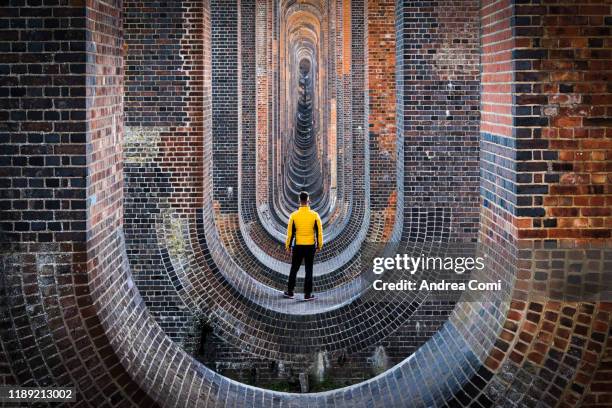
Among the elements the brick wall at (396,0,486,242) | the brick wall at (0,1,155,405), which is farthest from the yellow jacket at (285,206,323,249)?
the brick wall at (0,1,155,405)

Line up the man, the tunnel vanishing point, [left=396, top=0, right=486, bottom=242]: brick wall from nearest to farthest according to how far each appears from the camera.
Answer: the tunnel vanishing point
[left=396, top=0, right=486, bottom=242]: brick wall
the man

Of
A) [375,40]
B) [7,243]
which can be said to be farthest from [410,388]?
[375,40]

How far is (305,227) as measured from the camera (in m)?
10.2

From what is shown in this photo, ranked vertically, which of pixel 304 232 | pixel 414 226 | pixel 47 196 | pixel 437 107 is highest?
pixel 437 107

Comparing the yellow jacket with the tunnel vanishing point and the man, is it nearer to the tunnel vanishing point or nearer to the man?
the man

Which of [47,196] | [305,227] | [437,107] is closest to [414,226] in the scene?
[437,107]

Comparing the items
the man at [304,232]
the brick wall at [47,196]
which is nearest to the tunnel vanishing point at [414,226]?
the brick wall at [47,196]

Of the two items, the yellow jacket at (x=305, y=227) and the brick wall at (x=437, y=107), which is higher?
the brick wall at (x=437, y=107)

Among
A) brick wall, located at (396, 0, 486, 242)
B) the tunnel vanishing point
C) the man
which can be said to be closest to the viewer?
the tunnel vanishing point

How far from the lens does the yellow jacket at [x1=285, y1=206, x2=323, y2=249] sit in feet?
33.0

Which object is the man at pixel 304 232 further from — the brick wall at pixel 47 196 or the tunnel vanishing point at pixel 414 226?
the brick wall at pixel 47 196

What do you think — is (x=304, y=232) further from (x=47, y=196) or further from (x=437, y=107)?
(x=47, y=196)

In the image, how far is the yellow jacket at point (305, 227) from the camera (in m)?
10.1

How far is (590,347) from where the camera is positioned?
13.5 feet
